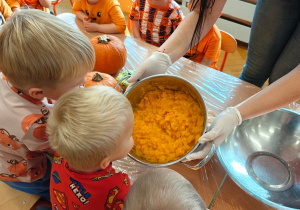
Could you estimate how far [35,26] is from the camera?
62cm

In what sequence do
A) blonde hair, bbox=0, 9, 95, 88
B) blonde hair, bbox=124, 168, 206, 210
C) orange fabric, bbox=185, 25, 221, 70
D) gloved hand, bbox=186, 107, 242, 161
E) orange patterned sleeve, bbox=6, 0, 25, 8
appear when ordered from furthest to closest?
orange patterned sleeve, bbox=6, 0, 25, 8 → orange fabric, bbox=185, 25, 221, 70 → gloved hand, bbox=186, 107, 242, 161 → blonde hair, bbox=0, 9, 95, 88 → blonde hair, bbox=124, 168, 206, 210

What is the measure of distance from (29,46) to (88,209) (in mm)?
466

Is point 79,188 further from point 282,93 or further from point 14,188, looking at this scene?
point 282,93

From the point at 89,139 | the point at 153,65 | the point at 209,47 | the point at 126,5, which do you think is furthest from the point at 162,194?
the point at 126,5

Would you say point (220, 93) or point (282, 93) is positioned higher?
point (282, 93)

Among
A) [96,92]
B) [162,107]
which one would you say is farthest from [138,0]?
[96,92]

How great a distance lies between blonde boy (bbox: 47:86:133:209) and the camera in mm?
508

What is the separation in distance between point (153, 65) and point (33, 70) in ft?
1.59

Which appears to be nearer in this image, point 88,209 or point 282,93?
point 88,209

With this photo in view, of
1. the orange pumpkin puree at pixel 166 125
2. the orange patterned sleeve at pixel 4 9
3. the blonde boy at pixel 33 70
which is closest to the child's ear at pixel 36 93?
the blonde boy at pixel 33 70

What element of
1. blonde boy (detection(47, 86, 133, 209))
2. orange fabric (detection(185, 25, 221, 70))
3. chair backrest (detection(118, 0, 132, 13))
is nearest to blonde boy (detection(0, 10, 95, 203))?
blonde boy (detection(47, 86, 133, 209))

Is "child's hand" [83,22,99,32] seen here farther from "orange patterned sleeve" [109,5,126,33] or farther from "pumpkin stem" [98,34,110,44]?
"pumpkin stem" [98,34,110,44]

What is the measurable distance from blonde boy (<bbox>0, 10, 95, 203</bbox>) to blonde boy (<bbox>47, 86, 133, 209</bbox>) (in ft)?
0.51

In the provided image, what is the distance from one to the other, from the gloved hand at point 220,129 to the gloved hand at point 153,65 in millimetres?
344
